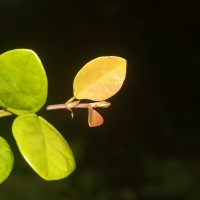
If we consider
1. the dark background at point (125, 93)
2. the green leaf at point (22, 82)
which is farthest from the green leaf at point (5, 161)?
the dark background at point (125, 93)

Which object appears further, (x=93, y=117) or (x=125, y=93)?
(x=125, y=93)

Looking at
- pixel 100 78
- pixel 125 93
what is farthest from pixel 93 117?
pixel 125 93

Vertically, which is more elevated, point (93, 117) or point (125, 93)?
point (93, 117)

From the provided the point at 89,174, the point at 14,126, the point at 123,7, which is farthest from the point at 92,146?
the point at 14,126

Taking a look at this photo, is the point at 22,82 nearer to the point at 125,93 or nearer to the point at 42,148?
the point at 42,148

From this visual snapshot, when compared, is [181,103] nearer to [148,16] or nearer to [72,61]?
[148,16]

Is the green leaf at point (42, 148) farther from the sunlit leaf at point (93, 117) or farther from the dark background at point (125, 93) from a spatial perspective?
the dark background at point (125, 93)

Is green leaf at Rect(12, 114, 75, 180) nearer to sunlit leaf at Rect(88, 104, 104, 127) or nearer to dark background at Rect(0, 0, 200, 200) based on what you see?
sunlit leaf at Rect(88, 104, 104, 127)
